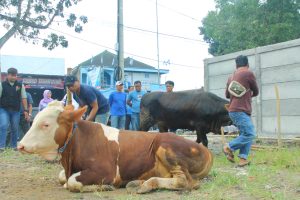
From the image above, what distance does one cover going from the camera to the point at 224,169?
6.51m

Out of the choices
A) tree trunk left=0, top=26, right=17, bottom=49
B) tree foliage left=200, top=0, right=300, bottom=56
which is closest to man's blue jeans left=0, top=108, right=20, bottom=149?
tree trunk left=0, top=26, right=17, bottom=49

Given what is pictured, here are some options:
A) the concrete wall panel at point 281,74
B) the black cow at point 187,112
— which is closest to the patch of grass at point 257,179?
the black cow at point 187,112

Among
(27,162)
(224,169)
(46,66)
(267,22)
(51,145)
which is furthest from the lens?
(46,66)

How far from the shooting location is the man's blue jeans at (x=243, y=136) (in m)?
6.74

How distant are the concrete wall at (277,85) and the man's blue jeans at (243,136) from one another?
11.7 feet

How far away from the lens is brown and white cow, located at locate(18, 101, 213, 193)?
4.99 metres

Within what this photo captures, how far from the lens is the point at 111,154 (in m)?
5.23

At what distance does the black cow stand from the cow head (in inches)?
175

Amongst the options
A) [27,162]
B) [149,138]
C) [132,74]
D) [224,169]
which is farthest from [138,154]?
[132,74]

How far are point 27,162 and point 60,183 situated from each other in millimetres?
2450

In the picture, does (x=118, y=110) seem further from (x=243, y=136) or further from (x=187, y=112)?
(x=243, y=136)

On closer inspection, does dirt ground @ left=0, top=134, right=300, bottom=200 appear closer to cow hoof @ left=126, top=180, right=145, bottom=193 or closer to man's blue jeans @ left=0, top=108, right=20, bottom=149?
cow hoof @ left=126, top=180, right=145, bottom=193

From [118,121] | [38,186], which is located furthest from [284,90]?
[38,186]

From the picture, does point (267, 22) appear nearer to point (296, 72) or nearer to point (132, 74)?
point (296, 72)
